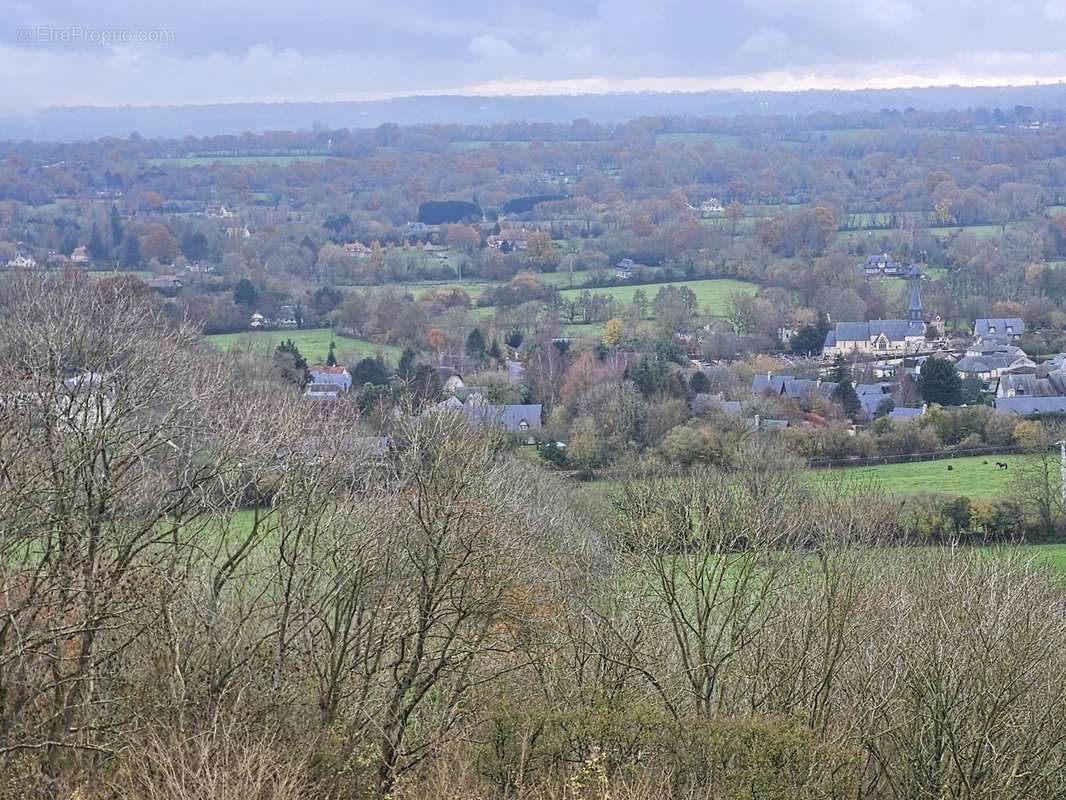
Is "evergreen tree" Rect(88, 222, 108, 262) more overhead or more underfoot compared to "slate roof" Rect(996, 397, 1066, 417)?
more overhead

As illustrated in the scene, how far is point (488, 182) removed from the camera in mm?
113625

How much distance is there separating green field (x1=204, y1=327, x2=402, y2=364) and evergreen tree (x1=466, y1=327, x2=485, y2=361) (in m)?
2.44

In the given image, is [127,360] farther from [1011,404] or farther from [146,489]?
[1011,404]

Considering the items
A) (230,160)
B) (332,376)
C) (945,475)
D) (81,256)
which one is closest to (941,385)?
(945,475)

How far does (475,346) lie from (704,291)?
721 inches

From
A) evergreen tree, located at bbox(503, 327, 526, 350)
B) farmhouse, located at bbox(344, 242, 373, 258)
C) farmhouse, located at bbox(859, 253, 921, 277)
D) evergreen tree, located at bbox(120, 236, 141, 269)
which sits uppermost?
evergreen tree, located at bbox(120, 236, 141, 269)

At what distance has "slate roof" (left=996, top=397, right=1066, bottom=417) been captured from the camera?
3531cm

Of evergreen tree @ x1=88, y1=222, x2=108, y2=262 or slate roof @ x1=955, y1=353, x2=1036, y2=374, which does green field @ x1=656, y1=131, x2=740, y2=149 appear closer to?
evergreen tree @ x1=88, y1=222, x2=108, y2=262

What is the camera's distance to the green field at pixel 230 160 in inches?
4616

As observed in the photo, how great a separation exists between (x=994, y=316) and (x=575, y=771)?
47.4 meters

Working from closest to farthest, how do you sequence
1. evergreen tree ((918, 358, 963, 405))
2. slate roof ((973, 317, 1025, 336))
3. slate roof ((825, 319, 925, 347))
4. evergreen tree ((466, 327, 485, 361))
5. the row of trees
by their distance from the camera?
the row of trees → evergreen tree ((918, 358, 963, 405)) → evergreen tree ((466, 327, 485, 361)) → slate roof ((825, 319, 925, 347)) → slate roof ((973, 317, 1025, 336))

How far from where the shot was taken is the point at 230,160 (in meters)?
120

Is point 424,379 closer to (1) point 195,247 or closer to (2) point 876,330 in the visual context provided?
(2) point 876,330

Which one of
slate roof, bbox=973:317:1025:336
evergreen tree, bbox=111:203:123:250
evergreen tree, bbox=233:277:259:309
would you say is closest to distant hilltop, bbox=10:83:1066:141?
evergreen tree, bbox=111:203:123:250
